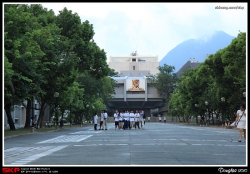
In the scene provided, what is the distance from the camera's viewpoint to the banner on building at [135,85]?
5807 inches

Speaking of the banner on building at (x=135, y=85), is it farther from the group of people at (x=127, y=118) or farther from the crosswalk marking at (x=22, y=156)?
the crosswalk marking at (x=22, y=156)

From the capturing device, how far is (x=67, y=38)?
44562 millimetres

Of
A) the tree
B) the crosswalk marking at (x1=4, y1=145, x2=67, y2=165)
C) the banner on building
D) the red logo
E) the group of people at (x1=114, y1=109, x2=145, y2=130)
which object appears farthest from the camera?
the banner on building

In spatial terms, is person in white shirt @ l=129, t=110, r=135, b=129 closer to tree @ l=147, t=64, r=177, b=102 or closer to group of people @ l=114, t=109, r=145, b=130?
group of people @ l=114, t=109, r=145, b=130

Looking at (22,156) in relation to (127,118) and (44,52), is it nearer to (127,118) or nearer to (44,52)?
(44,52)

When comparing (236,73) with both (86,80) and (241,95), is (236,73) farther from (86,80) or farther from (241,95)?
(86,80)

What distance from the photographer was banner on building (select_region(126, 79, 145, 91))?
14750cm

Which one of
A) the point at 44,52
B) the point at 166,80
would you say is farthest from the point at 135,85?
the point at 44,52

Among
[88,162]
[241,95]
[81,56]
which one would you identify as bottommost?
[88,162]

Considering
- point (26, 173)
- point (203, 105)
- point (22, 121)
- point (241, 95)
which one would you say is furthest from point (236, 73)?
point (22, 121)

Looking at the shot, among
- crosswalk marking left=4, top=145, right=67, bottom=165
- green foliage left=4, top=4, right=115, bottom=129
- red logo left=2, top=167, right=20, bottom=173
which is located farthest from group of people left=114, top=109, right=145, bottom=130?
red logo left=2, top=167, right=20, bottom=173

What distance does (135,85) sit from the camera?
486ft

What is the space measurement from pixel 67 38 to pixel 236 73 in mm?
16168

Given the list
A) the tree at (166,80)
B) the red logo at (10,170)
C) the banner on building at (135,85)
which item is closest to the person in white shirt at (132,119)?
the red logo at (10,170)
